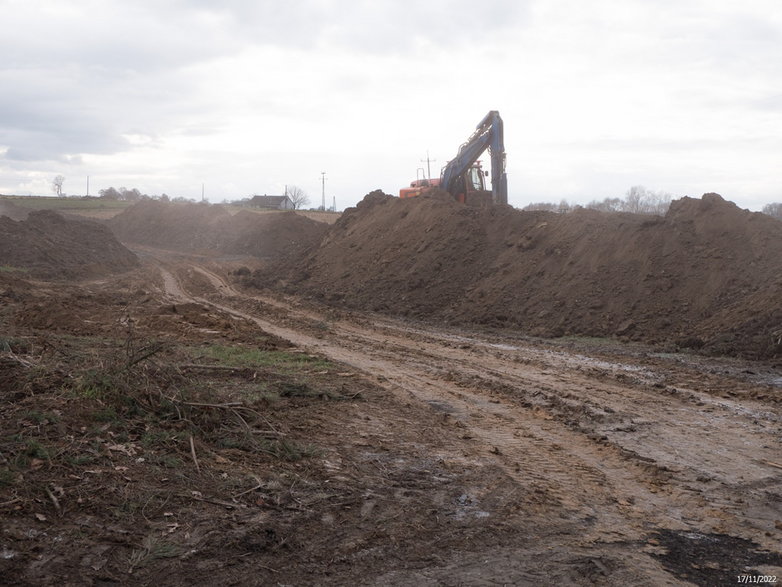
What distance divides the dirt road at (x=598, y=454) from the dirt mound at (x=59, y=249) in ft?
60.8

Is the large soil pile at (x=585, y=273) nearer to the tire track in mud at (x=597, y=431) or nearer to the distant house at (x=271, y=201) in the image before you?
the tire track in mud at (x=597, y=431)

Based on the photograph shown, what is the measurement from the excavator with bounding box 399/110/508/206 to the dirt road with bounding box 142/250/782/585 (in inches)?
526

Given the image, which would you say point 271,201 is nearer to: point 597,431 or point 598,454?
point 597,431

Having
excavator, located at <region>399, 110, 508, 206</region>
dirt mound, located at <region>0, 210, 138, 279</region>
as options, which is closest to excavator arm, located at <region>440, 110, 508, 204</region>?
excavator, located at <region>399, 110, 508, 206</region>

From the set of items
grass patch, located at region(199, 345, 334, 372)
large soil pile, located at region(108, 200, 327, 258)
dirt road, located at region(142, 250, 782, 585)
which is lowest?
dirt road, located at region(142, 250, 782, 585)

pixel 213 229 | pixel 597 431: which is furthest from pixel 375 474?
pixel 213 229

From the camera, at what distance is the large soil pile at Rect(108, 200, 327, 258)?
42000mm

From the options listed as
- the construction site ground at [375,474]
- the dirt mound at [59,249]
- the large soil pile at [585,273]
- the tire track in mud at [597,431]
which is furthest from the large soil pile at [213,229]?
the construction site ground at [375,474]

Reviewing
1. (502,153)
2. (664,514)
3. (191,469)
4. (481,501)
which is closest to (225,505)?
(191,469)

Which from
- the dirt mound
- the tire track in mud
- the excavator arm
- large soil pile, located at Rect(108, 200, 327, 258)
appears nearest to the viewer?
the tire track in mud

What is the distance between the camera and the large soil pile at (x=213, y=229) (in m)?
42.0

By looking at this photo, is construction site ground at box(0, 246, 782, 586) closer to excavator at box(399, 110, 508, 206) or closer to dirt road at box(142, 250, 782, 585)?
dirt road at box(142, 250, 782, 585)

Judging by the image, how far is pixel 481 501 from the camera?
538 centimetres

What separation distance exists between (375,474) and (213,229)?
4418 cm
